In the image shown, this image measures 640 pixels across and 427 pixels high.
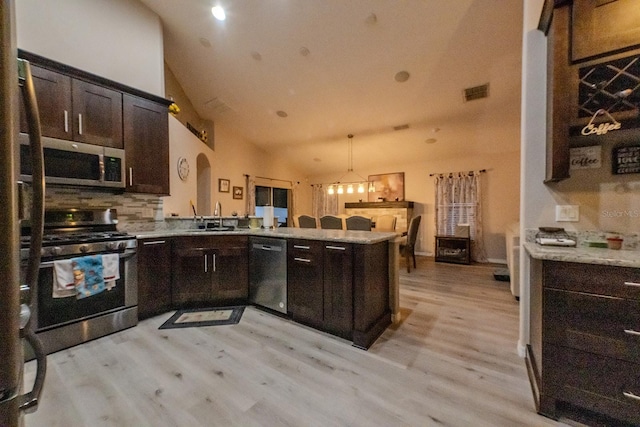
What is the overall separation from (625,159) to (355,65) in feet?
9.70

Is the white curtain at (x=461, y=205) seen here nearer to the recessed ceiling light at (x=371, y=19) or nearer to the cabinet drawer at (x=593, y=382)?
the recessed ceiling light at (x=371, y=19)

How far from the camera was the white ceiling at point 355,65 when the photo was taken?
9.25 ft

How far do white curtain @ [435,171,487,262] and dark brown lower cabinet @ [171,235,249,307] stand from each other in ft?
15.9

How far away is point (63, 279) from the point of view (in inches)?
79.4

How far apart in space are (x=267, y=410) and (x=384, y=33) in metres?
3.75

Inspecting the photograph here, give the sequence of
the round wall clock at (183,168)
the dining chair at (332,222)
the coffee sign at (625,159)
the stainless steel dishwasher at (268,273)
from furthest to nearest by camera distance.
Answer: the dining chair at (332,222) < the round wall clock at (183,168) < the stainless steel dishwasher at (268,273) < the coffee sign at (625,159)

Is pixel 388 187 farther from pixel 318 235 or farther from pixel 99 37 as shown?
pixel 99 37

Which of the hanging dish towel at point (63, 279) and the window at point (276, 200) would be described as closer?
the hanging dish towel at point (63, 279)

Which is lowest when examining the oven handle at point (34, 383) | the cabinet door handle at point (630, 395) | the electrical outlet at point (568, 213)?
the cabinet door handle at point (630, 395)

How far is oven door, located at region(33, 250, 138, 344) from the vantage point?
1.96 m

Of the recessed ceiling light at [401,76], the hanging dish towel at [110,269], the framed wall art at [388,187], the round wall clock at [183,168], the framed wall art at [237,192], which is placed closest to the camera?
the hanging dish towel at [110,269]

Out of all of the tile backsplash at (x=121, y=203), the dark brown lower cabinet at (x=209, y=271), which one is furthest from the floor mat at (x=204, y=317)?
the tile backsplash at (x=121, y=203)

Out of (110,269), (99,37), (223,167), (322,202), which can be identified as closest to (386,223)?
(322,202)

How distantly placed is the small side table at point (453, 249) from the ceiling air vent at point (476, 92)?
2788mm
